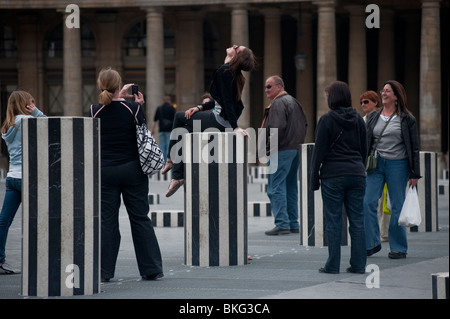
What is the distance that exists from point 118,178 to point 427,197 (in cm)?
632

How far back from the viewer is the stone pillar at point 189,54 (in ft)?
134

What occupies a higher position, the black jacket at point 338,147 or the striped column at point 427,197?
the black jacket at point 338,147

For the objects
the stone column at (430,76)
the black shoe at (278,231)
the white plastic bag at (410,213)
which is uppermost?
the stone column at (430,76)

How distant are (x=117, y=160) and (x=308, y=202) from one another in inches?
139

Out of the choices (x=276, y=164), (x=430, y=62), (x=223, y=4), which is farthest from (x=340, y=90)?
(x=223, y=4)

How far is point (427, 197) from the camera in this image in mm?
14562

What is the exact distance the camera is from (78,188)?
8.54 meters

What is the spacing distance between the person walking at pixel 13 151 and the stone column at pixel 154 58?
88.9ft

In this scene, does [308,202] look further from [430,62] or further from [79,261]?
[430,62]

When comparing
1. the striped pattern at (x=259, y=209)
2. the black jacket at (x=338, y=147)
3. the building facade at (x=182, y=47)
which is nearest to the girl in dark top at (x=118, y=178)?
the black jacket at (x=338, y=147)

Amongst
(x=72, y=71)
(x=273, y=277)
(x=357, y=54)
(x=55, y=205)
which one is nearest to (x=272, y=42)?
(x=357, y=54)

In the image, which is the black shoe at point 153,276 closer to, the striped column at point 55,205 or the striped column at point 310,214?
the striped column at point 55,205

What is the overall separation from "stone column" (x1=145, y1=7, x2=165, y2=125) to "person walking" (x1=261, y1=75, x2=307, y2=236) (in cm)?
2408

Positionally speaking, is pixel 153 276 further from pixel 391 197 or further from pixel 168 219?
pixel 168 219
